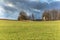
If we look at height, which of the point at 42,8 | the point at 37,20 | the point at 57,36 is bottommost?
the point at 57,36

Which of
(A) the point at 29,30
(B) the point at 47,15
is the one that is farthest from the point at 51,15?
(A) the point at 29,30

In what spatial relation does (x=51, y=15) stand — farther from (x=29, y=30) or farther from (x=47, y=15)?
(x=29, y=30)

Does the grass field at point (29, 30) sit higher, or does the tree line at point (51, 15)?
the tree line at point (51, 15)

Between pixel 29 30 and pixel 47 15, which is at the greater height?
pixel 47 15

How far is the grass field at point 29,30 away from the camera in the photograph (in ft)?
4.07

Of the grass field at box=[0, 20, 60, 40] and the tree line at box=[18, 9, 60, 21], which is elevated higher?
the tree line at box=[18, 9, 60, 21]

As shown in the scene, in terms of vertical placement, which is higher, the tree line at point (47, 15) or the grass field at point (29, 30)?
the tree line at point (47, 15)

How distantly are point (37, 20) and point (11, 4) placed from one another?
0.98 ft

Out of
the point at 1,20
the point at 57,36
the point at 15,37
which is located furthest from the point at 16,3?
the point at 57,36

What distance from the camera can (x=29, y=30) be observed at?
1.26 meters

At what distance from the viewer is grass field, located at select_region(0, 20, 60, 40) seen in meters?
1.24

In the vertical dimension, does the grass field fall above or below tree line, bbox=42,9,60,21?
below

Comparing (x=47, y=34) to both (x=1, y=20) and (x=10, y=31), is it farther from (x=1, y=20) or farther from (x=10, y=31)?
(x=1, y=20)

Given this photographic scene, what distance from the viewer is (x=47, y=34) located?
1.24 meters
